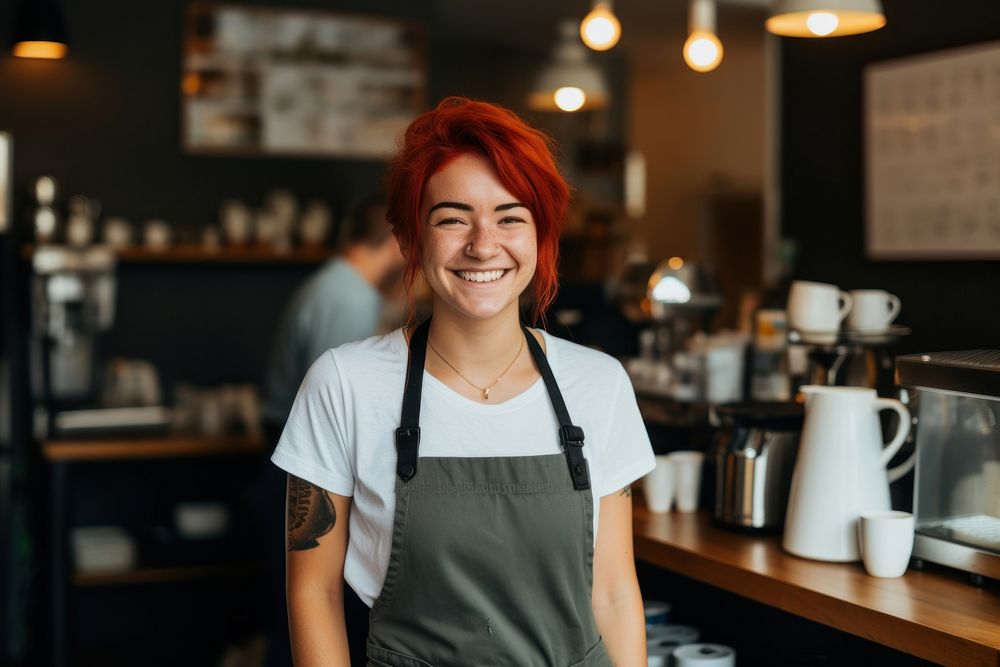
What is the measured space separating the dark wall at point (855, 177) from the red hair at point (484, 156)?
10.2 ft

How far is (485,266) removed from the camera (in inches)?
70.7

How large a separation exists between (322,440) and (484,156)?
0.51m

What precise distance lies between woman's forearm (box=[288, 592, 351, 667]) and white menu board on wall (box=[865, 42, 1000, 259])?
3550 mm

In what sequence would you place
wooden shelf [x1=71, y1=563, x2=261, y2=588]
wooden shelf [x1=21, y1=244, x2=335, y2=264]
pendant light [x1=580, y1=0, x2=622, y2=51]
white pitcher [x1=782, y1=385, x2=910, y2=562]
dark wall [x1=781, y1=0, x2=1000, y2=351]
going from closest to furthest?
1. white pitcher [x1=782, y1=385, x2=910, y2=562]
2. pendant light [x1=580, y1=0, x2=622, y2=51]
3. wooden shelf [x1=71, y1=563, x2=261, y2=588]
4. dark wall [x1=781, y1=0, x2=1000, y2=351]
5. wooden shelf [x1=21, y1=244, x2=335, y2=264]

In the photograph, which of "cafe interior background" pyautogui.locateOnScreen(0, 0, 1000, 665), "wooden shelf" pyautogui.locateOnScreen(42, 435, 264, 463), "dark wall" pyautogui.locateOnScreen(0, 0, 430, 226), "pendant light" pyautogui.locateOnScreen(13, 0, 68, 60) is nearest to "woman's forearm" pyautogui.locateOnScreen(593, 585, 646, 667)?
"cafe interior background" pyautogui.locateOnScreen(0, 0, 1000, 665)

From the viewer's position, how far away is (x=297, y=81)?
5316 mm

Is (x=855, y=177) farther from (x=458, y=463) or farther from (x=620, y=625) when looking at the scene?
(x=458, y=463)

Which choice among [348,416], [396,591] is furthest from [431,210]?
[396,591]

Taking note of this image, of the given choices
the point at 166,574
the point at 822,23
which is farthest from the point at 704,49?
the point at 166,574

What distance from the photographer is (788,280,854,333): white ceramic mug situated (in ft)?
8.64

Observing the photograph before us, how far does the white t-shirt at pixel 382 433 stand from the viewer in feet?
5.96

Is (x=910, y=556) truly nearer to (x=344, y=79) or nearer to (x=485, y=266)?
(x=485, y=266)

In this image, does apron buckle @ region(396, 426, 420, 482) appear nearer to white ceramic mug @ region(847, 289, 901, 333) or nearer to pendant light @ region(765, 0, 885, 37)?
white ceramic mug @ region(847, 289, 901, 333)

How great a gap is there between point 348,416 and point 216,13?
3.79 metres
